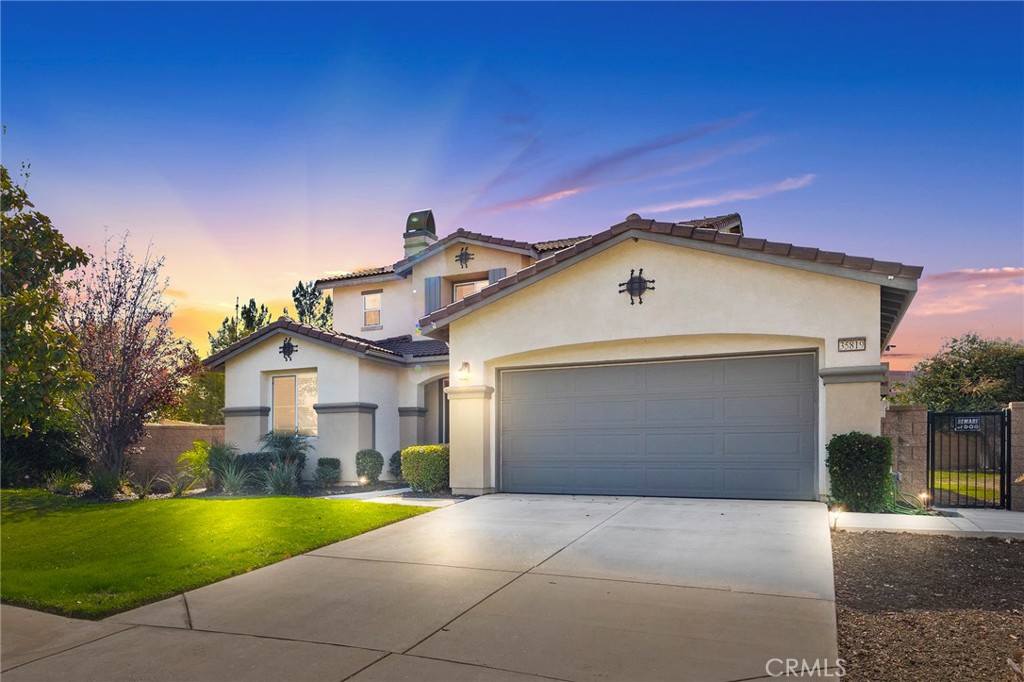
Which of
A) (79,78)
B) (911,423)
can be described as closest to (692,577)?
(911,423)

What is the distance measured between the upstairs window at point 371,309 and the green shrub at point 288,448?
619 centimetres

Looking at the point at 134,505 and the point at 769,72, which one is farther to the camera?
the point at 134,505

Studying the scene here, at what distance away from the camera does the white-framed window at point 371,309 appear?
24188 mm

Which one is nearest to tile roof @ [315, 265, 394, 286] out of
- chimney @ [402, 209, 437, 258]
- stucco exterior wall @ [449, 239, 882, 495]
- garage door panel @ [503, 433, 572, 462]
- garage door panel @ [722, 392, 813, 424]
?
chimney @ [402, 209, 437, 258]

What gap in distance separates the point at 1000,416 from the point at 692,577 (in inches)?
330

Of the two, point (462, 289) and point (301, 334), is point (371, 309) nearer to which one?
point (462, 289)

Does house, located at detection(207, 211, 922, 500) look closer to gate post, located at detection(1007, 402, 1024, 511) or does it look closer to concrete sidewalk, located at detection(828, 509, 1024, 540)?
concrete sidewalk, located at detection(828, 509, 1024, 540)

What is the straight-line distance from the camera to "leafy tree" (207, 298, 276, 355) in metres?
37.1

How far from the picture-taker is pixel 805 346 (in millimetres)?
12125

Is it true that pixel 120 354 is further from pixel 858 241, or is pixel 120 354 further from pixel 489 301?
pixel 858 241

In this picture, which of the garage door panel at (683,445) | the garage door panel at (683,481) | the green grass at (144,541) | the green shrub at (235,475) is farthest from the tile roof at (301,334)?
the garage door panel at (683,481)

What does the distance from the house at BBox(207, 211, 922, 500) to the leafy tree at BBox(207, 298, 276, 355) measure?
25181 mm

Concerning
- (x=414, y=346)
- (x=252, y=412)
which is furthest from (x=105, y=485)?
A: (x=414, y=346)

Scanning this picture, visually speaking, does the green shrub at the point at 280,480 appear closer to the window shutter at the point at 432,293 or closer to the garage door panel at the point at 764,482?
the window shutter at the point at 432,293
